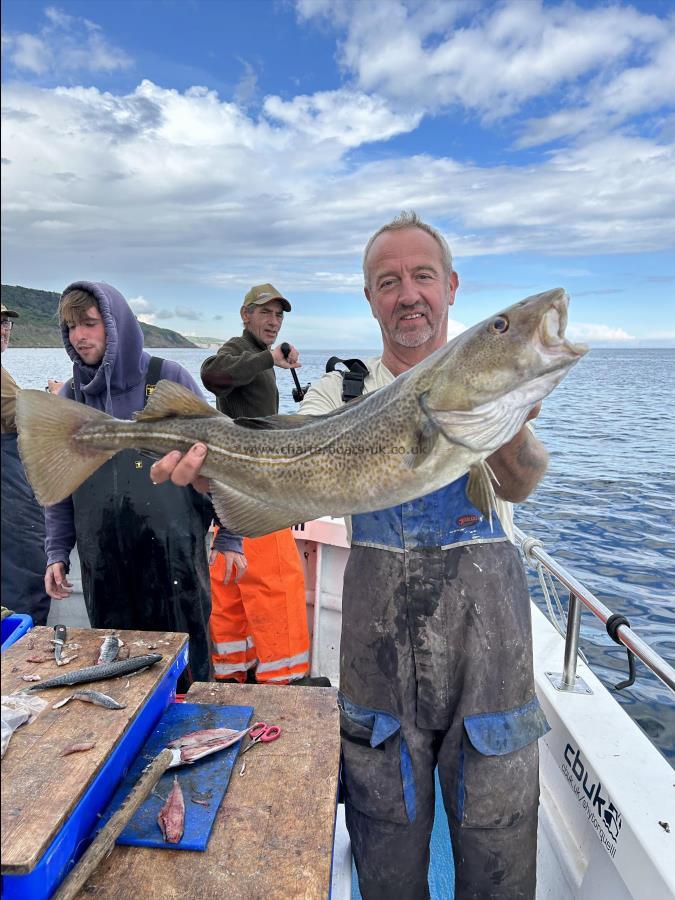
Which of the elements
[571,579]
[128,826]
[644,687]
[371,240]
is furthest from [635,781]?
[644,687]

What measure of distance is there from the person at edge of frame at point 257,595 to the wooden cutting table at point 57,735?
176 centimetres

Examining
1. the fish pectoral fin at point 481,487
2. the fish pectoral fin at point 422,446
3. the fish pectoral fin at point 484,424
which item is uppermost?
the fish pectoral fin at point 484,424

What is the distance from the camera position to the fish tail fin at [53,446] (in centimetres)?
193

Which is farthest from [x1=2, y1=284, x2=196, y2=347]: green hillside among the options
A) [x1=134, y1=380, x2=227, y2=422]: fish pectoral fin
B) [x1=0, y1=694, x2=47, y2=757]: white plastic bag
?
[x1=0, y1=694, x2=47, y2=757]: white plastic bag

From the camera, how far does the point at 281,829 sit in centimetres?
241

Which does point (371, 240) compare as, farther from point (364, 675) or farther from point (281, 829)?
point (281, 829)

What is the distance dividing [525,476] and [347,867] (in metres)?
2.46

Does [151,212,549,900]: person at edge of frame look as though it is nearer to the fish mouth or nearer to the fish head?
the fish head

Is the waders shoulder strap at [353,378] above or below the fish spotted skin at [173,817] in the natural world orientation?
above

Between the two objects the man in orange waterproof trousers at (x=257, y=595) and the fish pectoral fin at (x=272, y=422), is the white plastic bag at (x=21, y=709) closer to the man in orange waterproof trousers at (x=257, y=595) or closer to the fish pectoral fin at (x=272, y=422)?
the fish pectoral fin at (x=272, y=422)

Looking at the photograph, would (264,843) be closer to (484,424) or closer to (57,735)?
(57,735)

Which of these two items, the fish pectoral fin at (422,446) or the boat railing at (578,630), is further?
the boat railing at (578,630)

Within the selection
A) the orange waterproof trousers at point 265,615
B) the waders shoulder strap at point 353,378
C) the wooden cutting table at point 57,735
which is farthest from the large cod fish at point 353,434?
the orange waterproof trousers at point 265,615

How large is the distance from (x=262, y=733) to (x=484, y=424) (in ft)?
6.39
